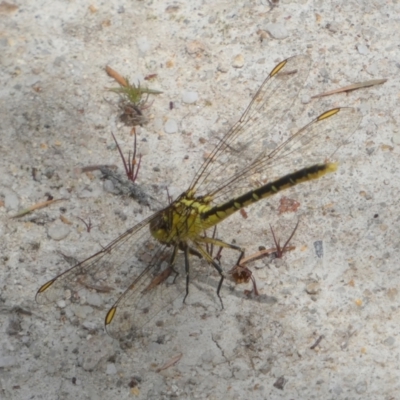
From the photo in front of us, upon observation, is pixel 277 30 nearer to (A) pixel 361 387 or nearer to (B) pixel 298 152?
(B) pixel 298 152

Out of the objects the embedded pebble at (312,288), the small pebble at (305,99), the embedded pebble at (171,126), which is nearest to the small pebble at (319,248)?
the embedded pebble at (312,288)

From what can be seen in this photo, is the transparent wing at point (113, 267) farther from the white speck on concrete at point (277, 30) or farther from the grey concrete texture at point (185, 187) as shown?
the white speck on concrete at point (277, 30)

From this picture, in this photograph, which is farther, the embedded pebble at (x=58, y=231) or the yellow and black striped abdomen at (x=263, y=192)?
the embedded pebble at (x=58, y=231)

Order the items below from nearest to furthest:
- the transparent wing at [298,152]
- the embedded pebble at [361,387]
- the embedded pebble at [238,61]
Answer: the embedded pebble at [361,387], the transparent wing at [298,152], the embedded pebble at [238,61]

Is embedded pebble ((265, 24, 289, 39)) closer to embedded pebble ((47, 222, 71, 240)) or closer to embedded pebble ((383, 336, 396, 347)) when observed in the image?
embedded pebble ((47, 222, 71, 240))

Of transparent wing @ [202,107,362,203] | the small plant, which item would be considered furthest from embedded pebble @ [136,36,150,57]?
transparent wing @ [202,107,362,203]
